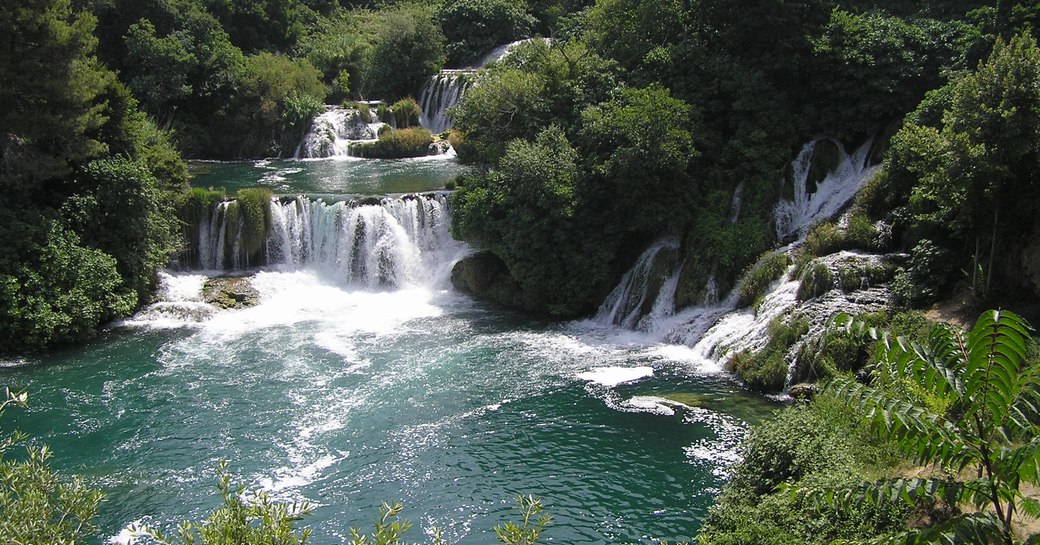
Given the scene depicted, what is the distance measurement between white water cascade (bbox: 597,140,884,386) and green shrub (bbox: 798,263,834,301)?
0.27 meters

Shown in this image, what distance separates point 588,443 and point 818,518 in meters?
6.19

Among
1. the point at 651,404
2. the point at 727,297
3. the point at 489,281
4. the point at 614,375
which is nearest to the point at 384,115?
the point at 489,281

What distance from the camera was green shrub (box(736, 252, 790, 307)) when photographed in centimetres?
2120

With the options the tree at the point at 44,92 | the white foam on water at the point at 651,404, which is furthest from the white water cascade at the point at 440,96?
the white foam on water at the point at 651,404

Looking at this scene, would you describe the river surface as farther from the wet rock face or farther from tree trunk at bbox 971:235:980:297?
tree trunk at bbox 971:235:980:297

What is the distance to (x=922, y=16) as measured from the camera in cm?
2627

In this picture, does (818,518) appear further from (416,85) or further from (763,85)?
(416,85)

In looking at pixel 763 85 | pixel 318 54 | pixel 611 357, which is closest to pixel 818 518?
pixel 611 357

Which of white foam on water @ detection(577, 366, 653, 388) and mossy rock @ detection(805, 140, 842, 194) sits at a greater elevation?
mossy rock @ detection(805, 140, 842, 194)

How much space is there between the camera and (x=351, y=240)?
28188 millimetres

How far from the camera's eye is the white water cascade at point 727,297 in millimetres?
20219

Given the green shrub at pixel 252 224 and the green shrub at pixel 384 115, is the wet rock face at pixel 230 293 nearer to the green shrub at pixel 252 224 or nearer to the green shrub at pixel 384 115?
the green shrub at pixel 252 224

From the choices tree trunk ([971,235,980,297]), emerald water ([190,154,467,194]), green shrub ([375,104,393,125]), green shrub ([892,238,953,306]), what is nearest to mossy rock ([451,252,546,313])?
emerald water ([190,154,467,194])

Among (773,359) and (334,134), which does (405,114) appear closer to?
(334,134)
